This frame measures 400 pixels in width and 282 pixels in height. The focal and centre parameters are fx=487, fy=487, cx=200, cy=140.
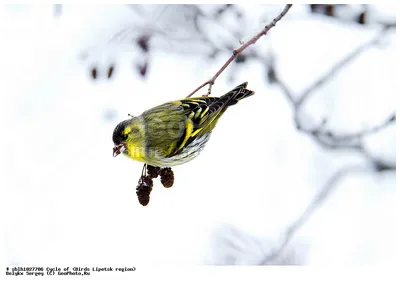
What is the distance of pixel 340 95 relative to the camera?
272cm

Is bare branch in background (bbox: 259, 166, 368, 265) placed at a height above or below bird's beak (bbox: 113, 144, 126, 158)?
below

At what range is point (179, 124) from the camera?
230 centimetres

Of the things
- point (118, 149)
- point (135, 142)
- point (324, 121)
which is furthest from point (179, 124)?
point (324, 121)

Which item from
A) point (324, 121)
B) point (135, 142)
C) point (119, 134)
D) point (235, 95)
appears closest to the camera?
point (119, 134)

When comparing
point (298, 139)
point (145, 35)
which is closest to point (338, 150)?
point (298, 139)

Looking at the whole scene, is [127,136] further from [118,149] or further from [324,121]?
[324,121]

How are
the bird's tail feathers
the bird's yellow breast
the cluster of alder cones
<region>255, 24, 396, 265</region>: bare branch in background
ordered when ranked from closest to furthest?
1. the cluster of alder cones
2. the bird's yellow breast
3. the bird's tail feathers
4. <region>255, 24, 396, 265</region>: bare branch in background

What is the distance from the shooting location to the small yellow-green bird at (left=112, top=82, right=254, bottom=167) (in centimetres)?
223

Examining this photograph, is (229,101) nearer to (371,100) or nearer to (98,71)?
(98,71)

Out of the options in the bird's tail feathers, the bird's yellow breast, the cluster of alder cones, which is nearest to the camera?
the cluster of alder cones

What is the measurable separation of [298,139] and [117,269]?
1.21 m

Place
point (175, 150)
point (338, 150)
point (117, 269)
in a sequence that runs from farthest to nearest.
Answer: point (338, 150) < point (117, 269) < point (175, 150)

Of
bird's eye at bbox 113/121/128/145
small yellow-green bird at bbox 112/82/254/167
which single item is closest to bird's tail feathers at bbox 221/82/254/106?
small yellow-green bird at bbox 112/82/254/167

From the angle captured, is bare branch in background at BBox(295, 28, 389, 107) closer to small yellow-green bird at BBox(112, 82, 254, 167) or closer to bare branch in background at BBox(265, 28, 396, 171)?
bare branch in background at BBox(265, 28, 396, 171)
